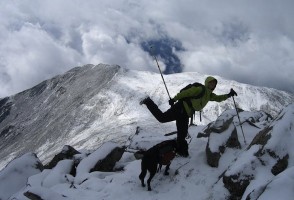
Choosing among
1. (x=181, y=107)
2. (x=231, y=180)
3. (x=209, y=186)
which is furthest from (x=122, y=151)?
(x=231, y=180)

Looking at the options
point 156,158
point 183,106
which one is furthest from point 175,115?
point 156,158

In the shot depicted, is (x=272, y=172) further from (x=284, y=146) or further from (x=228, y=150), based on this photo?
(x=228, y=150)

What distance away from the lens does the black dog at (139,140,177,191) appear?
18547 millimetres

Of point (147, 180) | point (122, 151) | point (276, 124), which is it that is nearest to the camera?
point (276, 124)

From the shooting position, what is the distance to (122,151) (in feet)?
80.9

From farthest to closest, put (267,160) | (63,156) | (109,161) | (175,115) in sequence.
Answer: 1. (63,156)
2. (109,161)
3. (175,115)
4. (267,160)

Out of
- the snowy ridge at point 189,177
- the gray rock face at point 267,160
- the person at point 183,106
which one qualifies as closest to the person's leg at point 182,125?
the person at point 183,106

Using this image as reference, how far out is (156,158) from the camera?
1870 cm

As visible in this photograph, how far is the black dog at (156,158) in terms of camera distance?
730 inches

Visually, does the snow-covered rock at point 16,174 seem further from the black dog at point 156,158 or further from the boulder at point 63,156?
the black dog at point 156,158

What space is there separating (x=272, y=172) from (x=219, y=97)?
602 centimetres

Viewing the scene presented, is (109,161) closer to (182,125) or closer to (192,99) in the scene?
(182,125)

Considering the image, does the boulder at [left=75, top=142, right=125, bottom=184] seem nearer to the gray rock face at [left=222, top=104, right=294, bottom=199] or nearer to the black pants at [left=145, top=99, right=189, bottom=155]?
the black pants at [left=145, top=99, right=189, bottom=155]

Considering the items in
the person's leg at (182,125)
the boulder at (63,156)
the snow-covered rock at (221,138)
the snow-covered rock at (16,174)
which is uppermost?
the person's leg at (182,125)
